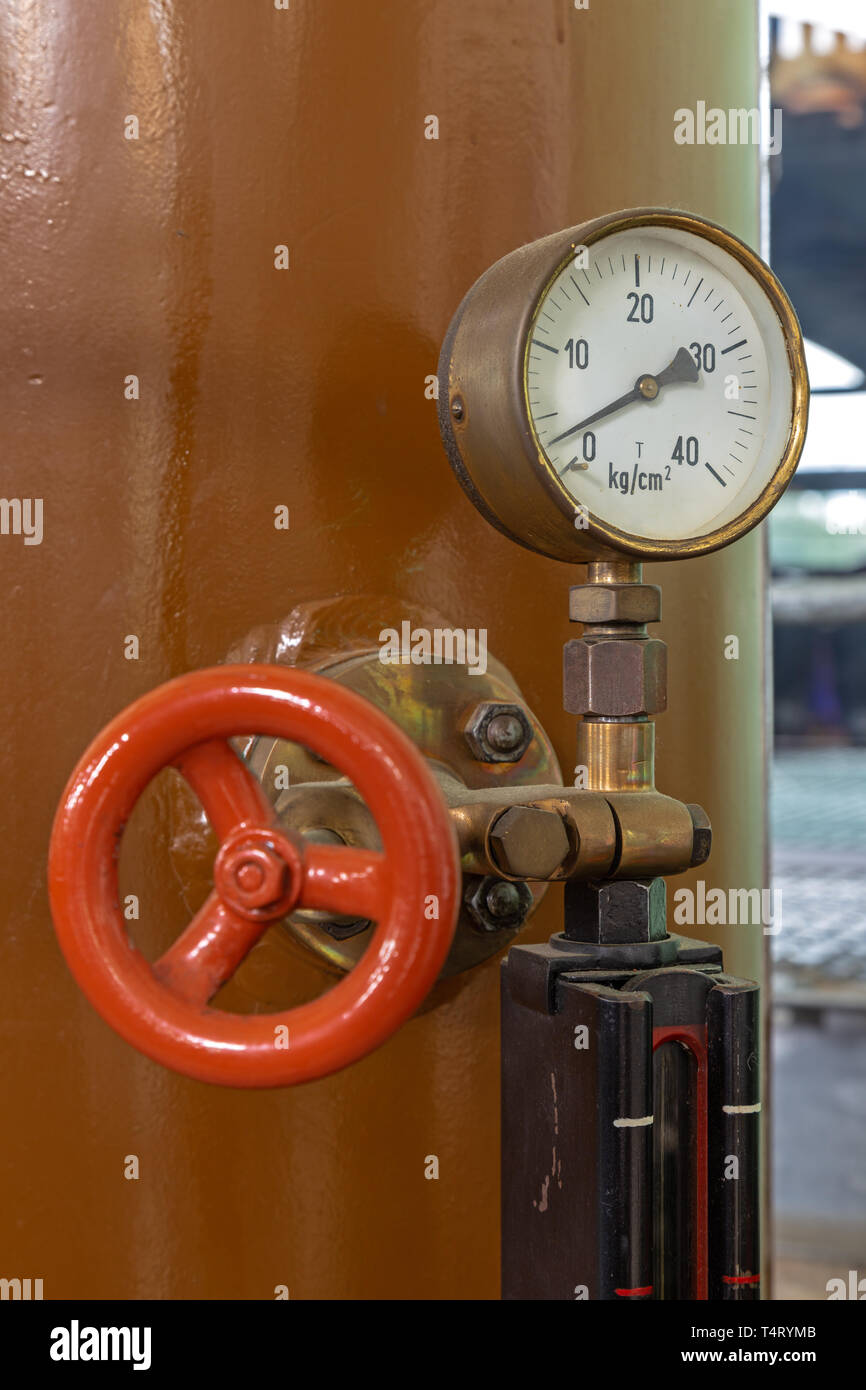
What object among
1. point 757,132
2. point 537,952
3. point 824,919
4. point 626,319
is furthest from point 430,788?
point 824,919

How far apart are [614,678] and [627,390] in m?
0.14

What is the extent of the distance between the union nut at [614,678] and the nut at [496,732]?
0.16 feet

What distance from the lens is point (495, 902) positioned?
655 mm

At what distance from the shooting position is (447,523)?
0.70m

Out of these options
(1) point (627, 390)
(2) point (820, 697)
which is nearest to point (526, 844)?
(1) point (627, 390)

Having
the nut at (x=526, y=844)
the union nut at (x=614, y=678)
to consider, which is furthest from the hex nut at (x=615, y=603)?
the nut at (x=526, y=844)

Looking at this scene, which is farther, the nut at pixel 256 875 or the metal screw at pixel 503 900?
the metal screw at pixel 503 900

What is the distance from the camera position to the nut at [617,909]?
61 centimetres

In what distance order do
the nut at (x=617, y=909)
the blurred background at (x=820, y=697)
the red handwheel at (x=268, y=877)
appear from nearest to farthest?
the red handwheel at (x=268, y=877) → the nut at (x=617, y=909) → the blurred background at (x=820, y=697)

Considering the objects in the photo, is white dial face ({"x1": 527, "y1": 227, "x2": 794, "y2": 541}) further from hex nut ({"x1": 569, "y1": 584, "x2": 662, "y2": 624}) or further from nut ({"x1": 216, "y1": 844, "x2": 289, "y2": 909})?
nut ({"x1": 216, "y1": 844, "x2": 289, "y2": 909})

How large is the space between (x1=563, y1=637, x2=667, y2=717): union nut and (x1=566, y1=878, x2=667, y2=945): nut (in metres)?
0.08

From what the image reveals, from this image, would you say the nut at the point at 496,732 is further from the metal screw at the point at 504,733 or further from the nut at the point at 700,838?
the nut at the point at 700,838

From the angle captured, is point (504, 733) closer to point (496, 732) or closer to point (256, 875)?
point (496, 732)
